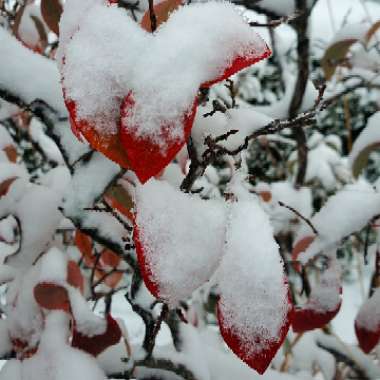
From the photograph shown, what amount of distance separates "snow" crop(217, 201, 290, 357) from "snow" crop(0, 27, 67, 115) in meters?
0.30

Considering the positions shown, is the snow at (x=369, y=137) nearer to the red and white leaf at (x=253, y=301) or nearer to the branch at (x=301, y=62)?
the branch at (x=301, y=62)

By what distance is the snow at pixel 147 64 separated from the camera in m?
0.30

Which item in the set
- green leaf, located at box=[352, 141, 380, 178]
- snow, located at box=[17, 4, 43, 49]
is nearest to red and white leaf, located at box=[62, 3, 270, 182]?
green leaf, located at box=[352, 141, 380, 178]

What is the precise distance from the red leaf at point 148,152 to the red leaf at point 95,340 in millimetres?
342

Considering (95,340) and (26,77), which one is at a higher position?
(26,77)

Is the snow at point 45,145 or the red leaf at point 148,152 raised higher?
the red leaf at point 148,152

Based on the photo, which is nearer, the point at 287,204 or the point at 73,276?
the point at 73,276

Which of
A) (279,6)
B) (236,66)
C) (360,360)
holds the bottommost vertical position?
(360,360)

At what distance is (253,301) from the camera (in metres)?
0.35

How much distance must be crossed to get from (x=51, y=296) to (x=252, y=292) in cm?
32

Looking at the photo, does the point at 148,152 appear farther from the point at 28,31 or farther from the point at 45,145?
the point at 45,145

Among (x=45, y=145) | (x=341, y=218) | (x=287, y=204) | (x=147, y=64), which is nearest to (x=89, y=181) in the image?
(x=147, y=64)

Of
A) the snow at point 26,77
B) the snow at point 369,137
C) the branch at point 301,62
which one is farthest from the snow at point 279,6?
the snow at point 26,77

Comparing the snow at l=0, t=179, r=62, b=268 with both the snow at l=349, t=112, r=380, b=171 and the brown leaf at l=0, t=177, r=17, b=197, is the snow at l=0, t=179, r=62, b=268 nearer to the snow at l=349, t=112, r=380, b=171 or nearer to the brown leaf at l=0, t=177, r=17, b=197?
the brown leaf at l=0, t=177, r=17, b=197
